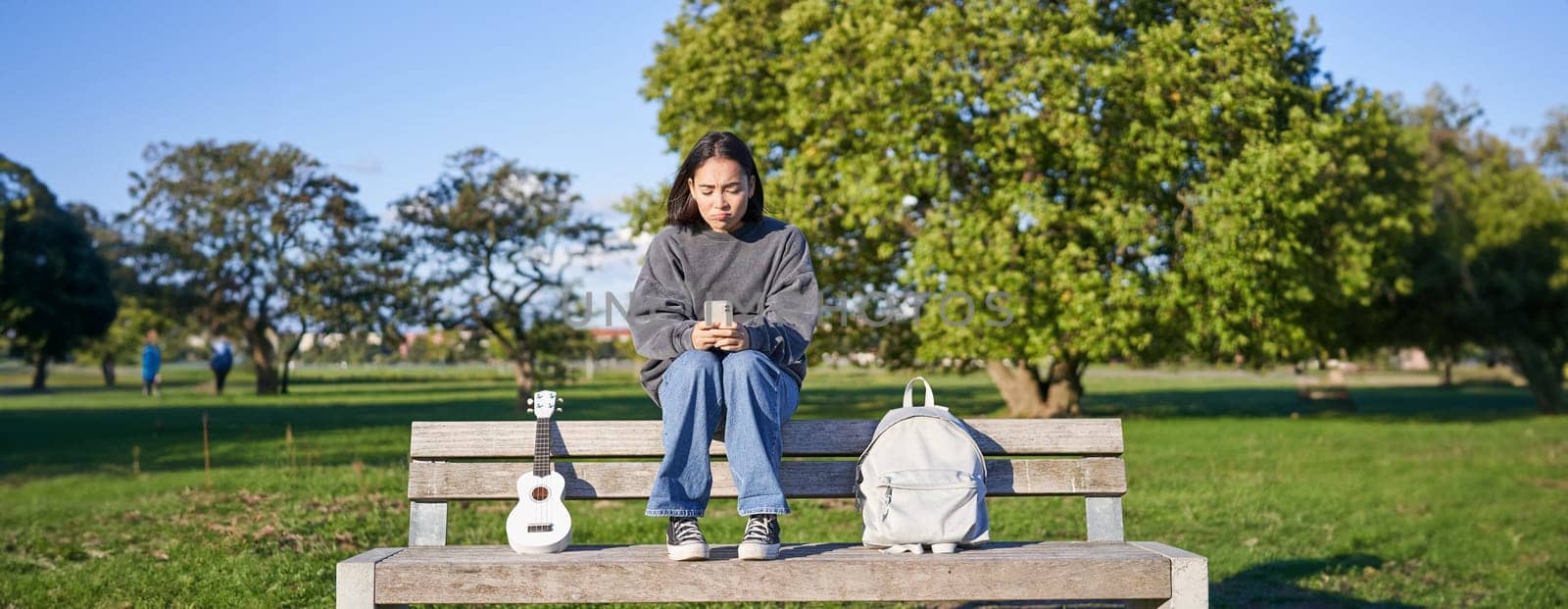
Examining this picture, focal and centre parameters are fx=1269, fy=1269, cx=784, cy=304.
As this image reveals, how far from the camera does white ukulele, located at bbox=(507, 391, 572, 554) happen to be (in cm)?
396

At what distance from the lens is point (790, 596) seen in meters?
3.62

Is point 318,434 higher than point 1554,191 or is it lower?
lower

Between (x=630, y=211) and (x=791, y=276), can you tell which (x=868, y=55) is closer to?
(x=630, y=211)

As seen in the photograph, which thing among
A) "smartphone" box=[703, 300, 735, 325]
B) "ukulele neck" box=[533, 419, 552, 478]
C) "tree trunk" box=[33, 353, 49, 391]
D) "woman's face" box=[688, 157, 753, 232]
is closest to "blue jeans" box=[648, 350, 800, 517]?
"smartphone" box=[703, 300, 735, 325]

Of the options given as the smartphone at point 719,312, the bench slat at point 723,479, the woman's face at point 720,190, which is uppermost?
the woman's face at point 720,190

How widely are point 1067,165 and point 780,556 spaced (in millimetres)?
18226

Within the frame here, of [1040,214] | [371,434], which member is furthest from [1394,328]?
[371,434]

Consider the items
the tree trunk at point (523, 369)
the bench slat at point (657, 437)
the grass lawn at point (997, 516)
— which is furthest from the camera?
the tree trunk at point (523, 369)

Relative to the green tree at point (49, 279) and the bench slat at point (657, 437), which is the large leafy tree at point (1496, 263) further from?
the green tree at point (49, 279)

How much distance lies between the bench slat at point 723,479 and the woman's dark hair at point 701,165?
905 mm

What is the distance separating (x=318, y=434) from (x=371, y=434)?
1.07 m

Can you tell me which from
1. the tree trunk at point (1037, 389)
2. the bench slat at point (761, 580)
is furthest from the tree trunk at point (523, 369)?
the bench slat at point (761, 580)

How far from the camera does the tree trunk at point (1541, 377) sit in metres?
31.9

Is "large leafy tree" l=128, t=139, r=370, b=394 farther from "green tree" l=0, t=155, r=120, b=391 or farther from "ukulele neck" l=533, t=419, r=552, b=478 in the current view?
"ukulele neck" l=533, t=419, r=552, b=478
